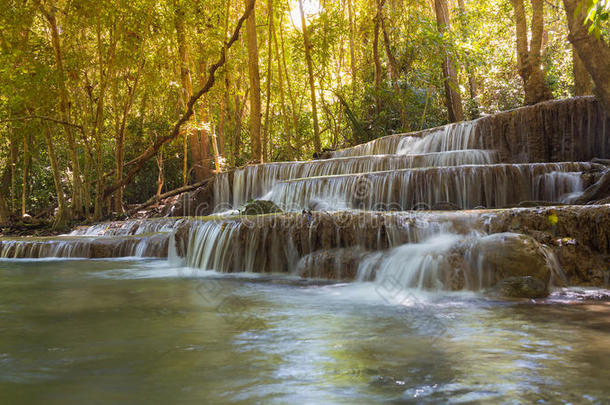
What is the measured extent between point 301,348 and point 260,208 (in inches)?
268

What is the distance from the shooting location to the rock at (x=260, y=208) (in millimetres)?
9875

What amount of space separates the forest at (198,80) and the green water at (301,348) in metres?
5.56

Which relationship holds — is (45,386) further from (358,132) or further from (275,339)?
(358,132)

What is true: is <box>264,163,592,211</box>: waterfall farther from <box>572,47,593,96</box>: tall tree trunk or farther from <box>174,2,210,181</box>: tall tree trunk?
<box>174,2,210,181</box>: tall tree trunk

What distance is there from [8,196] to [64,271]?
14988 mm

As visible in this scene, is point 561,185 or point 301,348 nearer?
point 301,348

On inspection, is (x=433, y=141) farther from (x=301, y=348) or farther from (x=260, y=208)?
(x=301, y=348)

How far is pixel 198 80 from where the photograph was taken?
1909 cm

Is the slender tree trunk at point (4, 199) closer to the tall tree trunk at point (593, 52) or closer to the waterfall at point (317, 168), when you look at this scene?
the waterfall at point (317, 168)

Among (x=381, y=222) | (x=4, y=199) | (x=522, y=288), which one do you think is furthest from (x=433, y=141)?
(x=4, y=199)

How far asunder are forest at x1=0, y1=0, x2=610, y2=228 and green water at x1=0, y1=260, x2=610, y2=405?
556 cm

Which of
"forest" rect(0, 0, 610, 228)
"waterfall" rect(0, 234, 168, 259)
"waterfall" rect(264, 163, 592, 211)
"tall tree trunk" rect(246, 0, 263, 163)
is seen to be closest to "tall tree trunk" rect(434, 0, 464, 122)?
"forest" rect(0, 0, 610, 228)

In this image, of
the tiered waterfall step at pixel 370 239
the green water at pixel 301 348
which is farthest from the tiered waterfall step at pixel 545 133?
the green water at pixel 301 348

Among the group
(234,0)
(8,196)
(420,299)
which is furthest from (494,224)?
(8,196)
